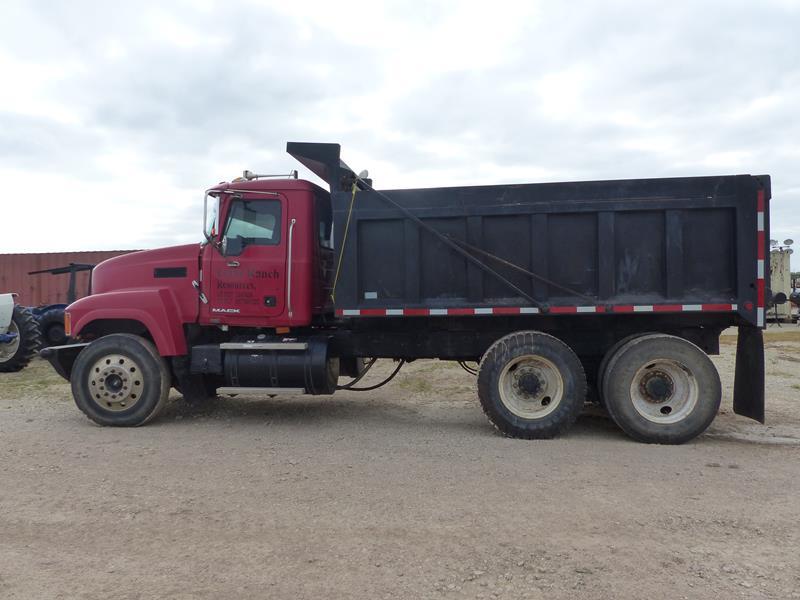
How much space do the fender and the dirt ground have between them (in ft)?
3.29

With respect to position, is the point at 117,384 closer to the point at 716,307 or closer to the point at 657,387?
the point at 657,387

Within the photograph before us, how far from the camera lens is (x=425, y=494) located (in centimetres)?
424

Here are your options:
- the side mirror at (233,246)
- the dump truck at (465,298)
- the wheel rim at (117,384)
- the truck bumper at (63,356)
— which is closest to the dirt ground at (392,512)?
the wheel rim at (117,384)

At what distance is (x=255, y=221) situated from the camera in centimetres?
672

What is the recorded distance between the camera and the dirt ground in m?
2.98

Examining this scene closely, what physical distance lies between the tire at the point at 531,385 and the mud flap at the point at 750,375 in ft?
5.80

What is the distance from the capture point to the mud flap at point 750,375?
594 centimetres

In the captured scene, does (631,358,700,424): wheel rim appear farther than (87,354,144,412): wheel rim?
No

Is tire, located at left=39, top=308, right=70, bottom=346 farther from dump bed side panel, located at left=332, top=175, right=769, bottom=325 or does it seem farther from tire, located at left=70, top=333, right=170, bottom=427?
dump bed side panel, located at left=332, top=175, right=769, bottom=325

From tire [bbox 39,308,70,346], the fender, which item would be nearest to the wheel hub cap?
the fender

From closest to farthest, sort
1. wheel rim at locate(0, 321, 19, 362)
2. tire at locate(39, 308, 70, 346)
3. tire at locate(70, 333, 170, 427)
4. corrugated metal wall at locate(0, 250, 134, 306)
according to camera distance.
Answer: tire at locate(70, 333, 170, 427), wheel rim at locate(0, 321, 19, 362), tire at locate(39, 308, 70, 346), corrugated metal wall at locate(0, 250, 134, 306)

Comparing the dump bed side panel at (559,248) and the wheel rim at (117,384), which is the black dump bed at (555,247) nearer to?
the dump bed side panel at (559,248)

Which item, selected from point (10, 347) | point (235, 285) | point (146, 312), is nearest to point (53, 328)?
point (10, 347)

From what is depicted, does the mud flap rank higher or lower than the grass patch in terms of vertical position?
higher
